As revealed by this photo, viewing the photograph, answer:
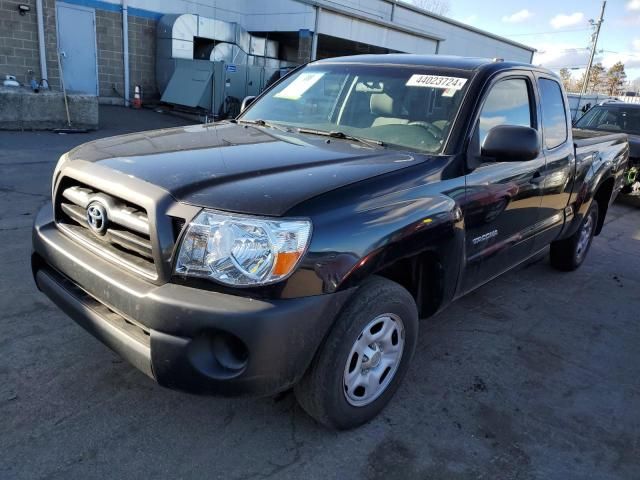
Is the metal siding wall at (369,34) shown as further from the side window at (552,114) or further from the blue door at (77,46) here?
the side window at (552,114)

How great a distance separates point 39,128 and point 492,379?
36.6 ft

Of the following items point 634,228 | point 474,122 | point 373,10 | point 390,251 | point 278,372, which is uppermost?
point 373,10

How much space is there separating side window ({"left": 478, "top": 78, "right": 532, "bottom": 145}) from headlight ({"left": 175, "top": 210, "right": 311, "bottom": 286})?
1654 mm

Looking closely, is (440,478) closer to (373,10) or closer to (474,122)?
(474,122)

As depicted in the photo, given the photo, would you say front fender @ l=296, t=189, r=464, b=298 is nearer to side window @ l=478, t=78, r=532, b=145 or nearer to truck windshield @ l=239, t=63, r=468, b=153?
truck windshield @ l=239, t=63, r=468, b=153

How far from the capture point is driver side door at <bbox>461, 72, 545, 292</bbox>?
3016 millimetres

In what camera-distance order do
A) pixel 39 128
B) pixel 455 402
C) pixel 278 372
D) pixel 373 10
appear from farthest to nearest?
1. pixel 373 10
2. pixel 39 128
3. pixel 455 402
4. pixel 278 372

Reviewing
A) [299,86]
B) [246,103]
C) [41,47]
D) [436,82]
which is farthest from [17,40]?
[436,82]

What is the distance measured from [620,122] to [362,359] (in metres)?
9.96

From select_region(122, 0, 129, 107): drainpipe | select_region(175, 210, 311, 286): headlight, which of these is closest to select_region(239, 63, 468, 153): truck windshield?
select_region(175, 210, 311, 286): headlight

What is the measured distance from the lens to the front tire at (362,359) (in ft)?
7.39

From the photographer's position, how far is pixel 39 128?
11.2 meters

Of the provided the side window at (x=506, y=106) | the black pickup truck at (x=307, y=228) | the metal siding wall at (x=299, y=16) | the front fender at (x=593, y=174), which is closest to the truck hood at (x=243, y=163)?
the black pickup truck at (x=307, y=228)

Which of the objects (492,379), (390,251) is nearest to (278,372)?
(390,251)
